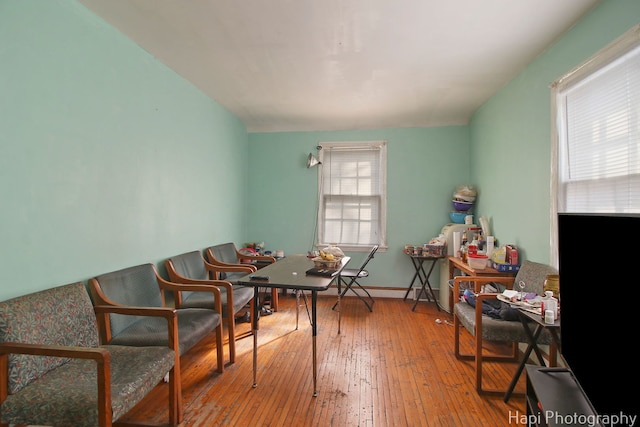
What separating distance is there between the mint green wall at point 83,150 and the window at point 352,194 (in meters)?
2.14

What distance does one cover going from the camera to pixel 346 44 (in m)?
2.42

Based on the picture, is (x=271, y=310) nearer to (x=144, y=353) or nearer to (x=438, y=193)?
(x=144, y=353)

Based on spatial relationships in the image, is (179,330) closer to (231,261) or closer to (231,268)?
(231,268)

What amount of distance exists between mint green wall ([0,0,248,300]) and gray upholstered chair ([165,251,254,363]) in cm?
17

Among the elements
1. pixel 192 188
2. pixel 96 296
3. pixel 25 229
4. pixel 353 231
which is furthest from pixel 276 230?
pixel 25 229

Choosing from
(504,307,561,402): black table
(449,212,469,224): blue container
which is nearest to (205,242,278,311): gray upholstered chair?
(504,307,561,402): black table

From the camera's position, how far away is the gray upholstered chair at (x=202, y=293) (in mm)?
2609

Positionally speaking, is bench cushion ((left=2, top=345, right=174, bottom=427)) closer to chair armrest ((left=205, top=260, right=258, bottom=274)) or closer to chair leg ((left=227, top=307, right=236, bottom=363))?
chair leg ((left=227, top=307, right=236, bottom=363))

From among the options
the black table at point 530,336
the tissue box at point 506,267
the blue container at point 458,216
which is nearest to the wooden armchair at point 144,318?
the black table at point 530,336

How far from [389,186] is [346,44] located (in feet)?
8.49

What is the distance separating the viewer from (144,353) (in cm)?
176

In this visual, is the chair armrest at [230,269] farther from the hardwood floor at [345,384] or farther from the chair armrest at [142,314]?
the chair armrest at [142,314]

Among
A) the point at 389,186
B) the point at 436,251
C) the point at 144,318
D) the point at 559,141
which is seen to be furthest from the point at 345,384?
the point at 389,186

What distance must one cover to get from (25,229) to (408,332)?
11.1ft
